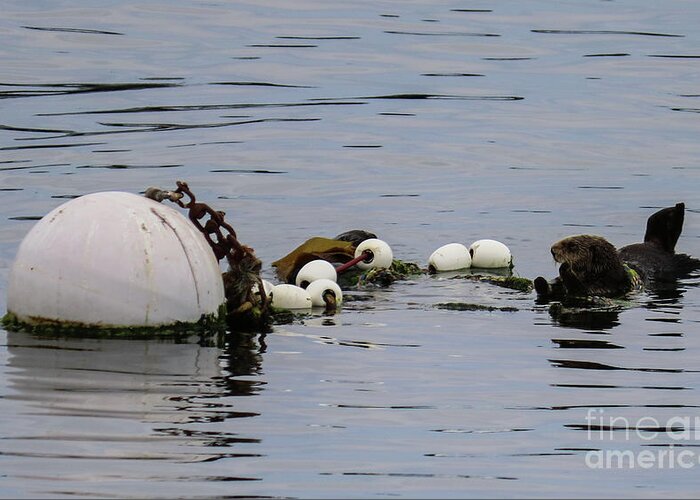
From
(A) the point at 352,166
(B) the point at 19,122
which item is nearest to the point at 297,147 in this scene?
(A) the point at 352,166

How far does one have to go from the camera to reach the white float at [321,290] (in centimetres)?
1040

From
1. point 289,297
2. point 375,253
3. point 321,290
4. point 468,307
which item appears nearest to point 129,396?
point 289,297

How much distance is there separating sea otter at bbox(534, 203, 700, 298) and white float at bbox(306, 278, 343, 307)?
1582 millimetres

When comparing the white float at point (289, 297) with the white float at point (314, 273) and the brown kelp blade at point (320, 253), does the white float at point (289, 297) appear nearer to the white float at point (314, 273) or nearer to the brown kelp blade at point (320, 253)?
the white float at point (314, 273)

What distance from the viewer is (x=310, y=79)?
24672mm

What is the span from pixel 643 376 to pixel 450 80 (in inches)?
654

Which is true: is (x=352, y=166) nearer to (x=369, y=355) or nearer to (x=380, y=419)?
(x=369, y=355)

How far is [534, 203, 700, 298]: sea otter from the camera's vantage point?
11.3m

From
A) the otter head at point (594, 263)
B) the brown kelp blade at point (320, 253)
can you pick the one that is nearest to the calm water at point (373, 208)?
the otter head at point (594, 263)

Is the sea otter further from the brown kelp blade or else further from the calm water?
the brown kelp blade

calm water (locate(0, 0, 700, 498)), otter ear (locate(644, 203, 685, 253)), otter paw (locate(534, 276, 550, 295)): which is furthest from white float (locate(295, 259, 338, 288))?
otter ear (locate(644, 203, 685, 253))

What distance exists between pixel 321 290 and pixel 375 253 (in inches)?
47.7

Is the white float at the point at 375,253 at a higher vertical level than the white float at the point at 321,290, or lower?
higher

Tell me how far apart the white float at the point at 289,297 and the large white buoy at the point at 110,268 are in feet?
4.31
